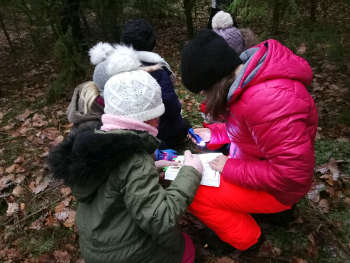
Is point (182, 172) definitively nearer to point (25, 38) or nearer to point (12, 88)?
point (12, 88)

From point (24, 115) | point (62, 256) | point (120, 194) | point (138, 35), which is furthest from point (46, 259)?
point (24, 115)

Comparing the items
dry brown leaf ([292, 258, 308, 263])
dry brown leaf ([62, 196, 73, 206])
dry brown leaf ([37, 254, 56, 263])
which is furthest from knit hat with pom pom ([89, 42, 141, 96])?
dry brown leaf ([292, 258, 308, 263])

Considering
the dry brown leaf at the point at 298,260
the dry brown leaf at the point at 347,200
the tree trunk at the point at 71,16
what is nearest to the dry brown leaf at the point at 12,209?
the dry brown leaf at the point at 298,260

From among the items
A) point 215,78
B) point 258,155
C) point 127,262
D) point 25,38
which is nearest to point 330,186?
point 258,155

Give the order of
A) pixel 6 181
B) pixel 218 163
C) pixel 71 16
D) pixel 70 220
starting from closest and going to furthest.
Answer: pixel 218 163 → pixel 70 220 → pixel 6 181 → pixel 71 16

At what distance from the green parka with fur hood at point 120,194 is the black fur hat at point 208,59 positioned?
50cm

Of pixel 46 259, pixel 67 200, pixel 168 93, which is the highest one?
pixel 168 93

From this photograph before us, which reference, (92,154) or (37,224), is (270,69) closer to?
(92,154)

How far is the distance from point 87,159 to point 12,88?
19.7 feet

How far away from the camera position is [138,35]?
2.95 meters

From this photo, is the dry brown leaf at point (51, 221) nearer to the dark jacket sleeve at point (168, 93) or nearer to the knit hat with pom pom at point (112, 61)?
the knit hat with pom pom at point (112, 61)

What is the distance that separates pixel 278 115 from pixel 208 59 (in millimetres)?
525

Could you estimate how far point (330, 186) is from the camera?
104 inches

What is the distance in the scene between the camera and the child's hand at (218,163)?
2.00 meters
